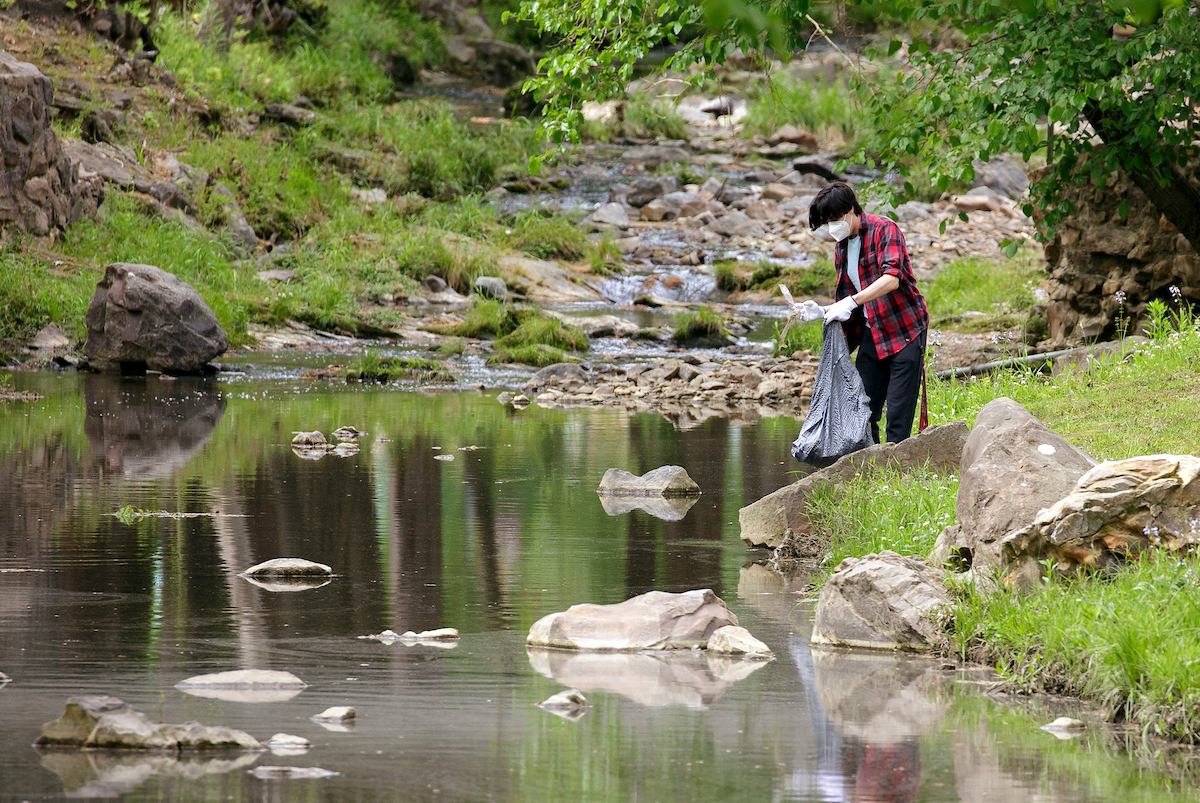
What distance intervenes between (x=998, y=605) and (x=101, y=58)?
28.4 meters

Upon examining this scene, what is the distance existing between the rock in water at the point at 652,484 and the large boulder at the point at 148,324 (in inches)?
354

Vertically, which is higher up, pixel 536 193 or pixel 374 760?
pixel 536 193

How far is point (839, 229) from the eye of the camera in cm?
848

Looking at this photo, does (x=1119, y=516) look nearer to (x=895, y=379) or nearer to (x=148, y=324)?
(x=895, y=379)

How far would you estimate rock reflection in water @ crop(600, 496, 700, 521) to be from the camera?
31.1ft

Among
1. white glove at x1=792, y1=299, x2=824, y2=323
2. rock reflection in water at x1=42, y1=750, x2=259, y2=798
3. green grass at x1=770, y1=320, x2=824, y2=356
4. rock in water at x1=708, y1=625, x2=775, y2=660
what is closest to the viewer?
rock reflection in water at x1=42, y1=750, x2=259, y2=798

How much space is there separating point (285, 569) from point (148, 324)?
37.7ft

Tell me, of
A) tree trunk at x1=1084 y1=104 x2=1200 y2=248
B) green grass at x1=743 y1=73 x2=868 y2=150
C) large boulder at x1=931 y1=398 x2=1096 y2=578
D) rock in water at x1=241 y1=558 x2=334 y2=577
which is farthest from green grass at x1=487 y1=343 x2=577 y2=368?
green grass at x1=743 y1=73 x2=868 y2=150

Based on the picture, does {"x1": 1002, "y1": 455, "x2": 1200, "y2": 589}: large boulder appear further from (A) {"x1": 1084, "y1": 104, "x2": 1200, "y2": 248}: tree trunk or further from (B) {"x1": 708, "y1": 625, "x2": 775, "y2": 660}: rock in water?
(A) {"x1": 1084, "y1": 104, "x2": 1200, "y2": 248}: tree trunk

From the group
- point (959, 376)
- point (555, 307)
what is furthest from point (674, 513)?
point (555, 307)

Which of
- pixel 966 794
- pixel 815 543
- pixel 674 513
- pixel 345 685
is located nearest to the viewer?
pixel 966 794

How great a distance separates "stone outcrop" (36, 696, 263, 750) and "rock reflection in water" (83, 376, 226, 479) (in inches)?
247

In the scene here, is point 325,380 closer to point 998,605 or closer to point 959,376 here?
point 959,376

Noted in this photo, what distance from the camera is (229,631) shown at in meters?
6.10
